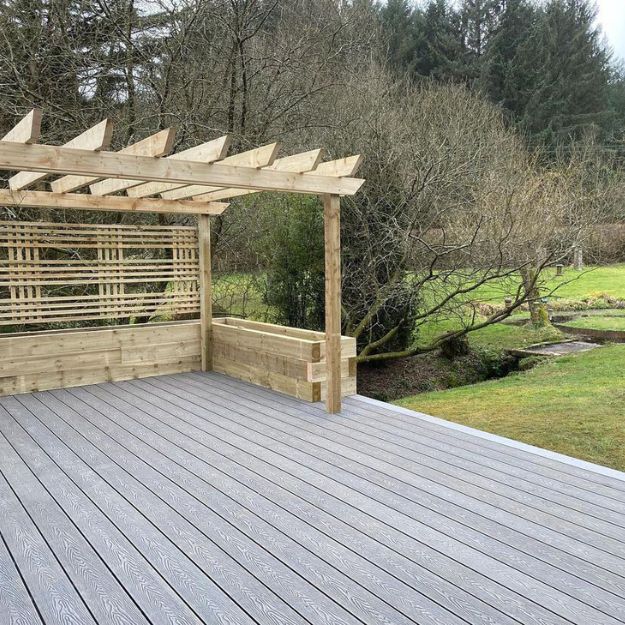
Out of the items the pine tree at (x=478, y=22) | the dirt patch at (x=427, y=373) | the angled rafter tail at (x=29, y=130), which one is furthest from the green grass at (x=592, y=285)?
the angled rafter tail at (x=29, y=130)

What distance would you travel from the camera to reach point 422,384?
883 cm

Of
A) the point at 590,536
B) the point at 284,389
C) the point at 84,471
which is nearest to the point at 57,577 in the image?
the point at 84,471

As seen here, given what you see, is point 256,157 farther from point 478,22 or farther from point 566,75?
point 566,75

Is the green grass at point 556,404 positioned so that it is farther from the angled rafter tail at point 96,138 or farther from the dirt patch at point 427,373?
the angled rafter tail at point 96,138

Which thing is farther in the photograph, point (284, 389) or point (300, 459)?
point (284, 389)

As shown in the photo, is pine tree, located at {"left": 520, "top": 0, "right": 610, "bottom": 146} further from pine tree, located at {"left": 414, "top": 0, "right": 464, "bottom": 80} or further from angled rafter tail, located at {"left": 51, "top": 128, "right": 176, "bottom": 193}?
angled rafter tail, located at {"left": 51, "top": 128, "right": 176, "bottom": 193}

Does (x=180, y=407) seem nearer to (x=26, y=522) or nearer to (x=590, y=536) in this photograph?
(x=26, y=522)

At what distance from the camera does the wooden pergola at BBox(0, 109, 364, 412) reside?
10.7 ft

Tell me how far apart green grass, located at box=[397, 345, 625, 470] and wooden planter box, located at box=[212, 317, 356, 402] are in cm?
155

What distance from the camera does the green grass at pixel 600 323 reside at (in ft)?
33.4

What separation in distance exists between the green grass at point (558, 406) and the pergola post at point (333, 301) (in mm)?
1774

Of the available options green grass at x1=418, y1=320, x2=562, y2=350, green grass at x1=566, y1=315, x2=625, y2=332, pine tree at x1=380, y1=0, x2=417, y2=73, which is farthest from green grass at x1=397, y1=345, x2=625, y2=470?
pine tree at x1=380, y1=0, x2=417, y2=73

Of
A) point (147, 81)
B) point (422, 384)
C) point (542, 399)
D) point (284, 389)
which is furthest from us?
point (422, 384)

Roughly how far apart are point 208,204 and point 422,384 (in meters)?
4.32
